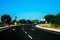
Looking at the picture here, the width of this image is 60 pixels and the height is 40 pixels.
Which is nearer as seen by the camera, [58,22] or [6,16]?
[58,22]

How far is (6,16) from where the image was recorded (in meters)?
162

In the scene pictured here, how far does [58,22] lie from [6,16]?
9920 centimetres

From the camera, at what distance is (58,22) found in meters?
68.3
